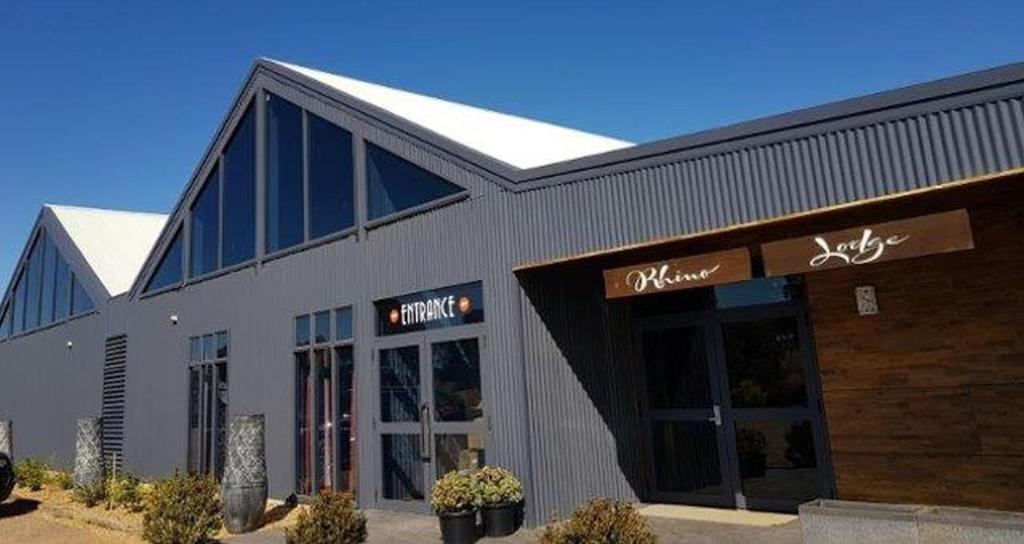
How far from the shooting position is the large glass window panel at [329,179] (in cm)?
1280

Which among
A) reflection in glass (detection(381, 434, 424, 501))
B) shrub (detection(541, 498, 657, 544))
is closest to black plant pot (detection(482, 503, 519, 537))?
reflection in glass (detection(381, 434, 424, 501))

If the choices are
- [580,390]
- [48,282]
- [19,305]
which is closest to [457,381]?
[580,390]

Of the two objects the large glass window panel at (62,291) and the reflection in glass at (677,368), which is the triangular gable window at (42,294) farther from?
the reflection in glass at (677,368)

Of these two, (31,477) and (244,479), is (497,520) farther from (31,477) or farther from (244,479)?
(31,477)

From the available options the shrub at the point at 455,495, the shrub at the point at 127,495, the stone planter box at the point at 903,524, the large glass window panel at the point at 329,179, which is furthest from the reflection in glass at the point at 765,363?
the shrub at the point at 127,495

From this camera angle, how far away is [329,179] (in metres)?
13.3

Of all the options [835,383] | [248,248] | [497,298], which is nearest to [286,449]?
[248,248]

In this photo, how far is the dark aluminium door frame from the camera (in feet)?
29.3

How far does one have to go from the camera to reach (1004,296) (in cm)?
758

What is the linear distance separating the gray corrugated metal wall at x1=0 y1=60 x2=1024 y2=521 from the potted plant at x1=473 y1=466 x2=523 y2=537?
297mm

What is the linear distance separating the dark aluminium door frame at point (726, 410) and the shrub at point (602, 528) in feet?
12.5

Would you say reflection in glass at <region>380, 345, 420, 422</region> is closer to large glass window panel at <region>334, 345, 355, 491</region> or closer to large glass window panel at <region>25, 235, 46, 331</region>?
large glass window panel at <region>334, 345, 355, 491</region>

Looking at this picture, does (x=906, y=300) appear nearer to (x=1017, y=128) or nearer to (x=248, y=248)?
(x=1017, y=128)

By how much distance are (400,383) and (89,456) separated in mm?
8250
